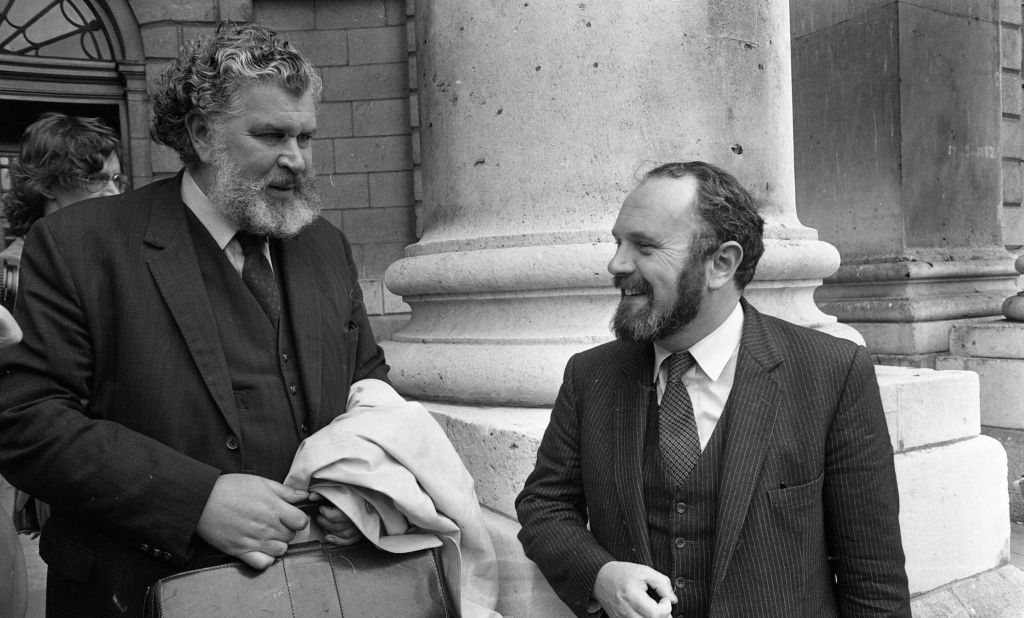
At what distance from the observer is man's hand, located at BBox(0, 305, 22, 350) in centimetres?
154

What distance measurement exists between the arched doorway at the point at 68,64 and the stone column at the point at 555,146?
20.8ft

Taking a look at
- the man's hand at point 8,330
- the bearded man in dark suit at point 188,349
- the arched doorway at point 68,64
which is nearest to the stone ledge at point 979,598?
the bearded man in dark suit at point 188,349

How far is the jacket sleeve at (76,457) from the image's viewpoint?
1652mm

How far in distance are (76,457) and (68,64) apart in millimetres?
7692

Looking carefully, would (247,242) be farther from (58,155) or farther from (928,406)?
(928,406)

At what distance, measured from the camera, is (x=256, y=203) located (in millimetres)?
1923

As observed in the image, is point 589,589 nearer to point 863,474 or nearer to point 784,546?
point 784,546

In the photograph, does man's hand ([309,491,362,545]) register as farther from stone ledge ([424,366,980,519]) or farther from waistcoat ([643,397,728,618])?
stone ledge ([424,366,980,519])

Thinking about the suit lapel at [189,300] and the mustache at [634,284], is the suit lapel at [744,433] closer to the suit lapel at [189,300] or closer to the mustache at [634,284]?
the mustache at [634,284]

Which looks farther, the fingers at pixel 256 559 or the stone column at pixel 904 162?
the stone column at pixel 904 162

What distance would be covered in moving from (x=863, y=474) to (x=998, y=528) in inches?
65.9

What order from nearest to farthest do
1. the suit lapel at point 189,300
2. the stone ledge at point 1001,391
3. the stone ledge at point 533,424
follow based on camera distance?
the suit lapel at point 189,300 < the stone ledge at point 533,424 < the stone ledge at point 1001,391

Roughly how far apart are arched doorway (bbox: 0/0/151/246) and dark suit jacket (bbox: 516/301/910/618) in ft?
24.7

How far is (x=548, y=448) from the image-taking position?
198 centimetres
